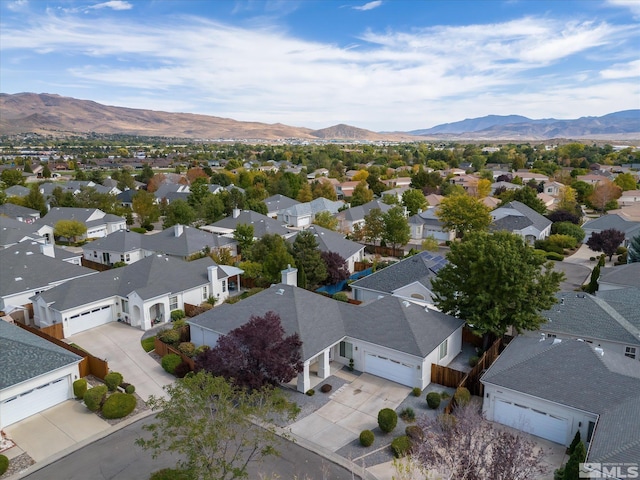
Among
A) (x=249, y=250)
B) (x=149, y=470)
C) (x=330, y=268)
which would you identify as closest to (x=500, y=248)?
(x=330, y=268)

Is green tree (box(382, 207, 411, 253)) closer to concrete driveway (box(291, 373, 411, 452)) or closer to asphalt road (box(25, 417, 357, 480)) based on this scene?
concrete driveway (box(291, 373, 411, 452))

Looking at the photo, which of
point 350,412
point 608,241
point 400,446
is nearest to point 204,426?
point 400,446

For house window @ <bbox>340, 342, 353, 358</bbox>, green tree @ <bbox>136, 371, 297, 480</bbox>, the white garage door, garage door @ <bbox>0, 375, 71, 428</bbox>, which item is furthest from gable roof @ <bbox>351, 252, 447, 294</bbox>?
garage door @ <bbox>0, 375, 71, 428</bbox>

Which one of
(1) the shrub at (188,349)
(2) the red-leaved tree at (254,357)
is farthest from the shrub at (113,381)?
(2) the red-leaved tree at (254,357)

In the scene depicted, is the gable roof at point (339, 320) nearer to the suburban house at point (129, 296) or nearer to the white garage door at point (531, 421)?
the white garage door at point (531, 421)

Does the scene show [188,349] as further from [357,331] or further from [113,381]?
[357,331]

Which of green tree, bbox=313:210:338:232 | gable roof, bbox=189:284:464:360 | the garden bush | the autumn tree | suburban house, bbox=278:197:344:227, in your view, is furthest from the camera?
suburban house, bbox=278:197:344:227
